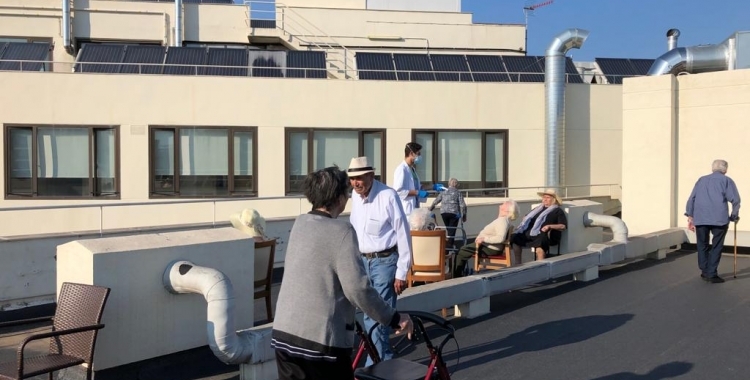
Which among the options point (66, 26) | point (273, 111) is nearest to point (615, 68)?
point (273, 111)

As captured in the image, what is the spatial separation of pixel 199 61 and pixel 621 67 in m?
12.3

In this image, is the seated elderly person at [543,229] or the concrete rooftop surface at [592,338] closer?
the concrete rooftop surface at [592,338]

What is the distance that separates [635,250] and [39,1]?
19391 millimetres

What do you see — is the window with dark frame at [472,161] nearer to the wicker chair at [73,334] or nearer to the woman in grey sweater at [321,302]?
the wicker chair at [73,334]

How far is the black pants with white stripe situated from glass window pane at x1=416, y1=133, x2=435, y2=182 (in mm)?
13859

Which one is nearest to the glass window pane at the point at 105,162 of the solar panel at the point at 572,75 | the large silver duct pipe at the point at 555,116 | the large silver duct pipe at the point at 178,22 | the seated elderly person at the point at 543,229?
the large silver duct pipe at the point at 178,22

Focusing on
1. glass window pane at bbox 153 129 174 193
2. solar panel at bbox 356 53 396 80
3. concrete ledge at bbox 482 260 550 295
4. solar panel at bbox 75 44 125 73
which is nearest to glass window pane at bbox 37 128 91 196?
glass window pane at bbox 153 129 174 193

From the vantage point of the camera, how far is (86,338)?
4371 millimetres

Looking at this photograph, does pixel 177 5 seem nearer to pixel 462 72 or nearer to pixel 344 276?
pixel 462 72

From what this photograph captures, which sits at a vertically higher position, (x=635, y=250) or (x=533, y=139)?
(x=533, y=139)

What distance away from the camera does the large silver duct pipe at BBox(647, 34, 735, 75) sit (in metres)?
14.7

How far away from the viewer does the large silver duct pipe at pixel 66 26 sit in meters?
20.7

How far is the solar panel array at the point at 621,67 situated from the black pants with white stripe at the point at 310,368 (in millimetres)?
18318

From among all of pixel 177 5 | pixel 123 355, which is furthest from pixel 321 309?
pixel 177 5
